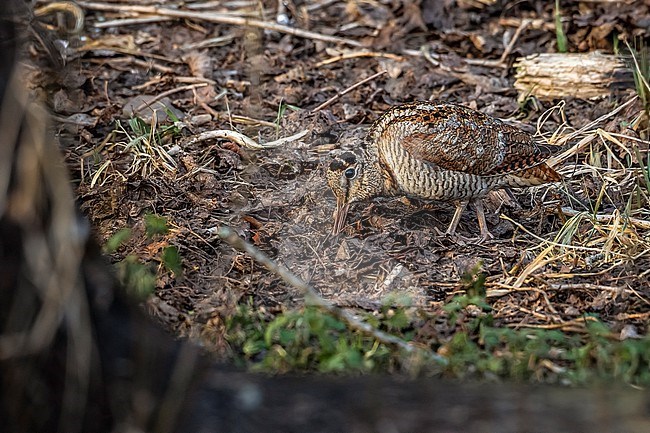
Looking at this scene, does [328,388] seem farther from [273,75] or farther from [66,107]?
[273,75]

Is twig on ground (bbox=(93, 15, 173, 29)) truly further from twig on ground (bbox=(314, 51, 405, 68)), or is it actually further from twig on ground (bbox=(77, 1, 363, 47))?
twig on ground (bbox=(314, 51, 405, 68))

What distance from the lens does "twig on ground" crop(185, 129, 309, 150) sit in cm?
629

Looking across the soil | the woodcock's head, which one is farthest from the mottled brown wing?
the soil

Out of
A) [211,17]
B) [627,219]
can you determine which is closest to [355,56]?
[211,17]

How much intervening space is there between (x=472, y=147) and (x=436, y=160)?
0.24 metres

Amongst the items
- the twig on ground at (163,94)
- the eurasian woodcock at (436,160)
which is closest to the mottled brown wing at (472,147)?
the eurasian woodcock at (436,160)

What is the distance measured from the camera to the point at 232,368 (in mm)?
2877

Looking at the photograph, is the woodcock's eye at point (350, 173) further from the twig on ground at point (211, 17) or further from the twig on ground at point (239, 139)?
the twig on ground at point (211, 17)

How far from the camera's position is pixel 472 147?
5.37 metres

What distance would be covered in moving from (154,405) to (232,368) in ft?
0.96

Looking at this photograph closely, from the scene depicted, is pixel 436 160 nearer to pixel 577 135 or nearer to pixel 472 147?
pixel 472 147

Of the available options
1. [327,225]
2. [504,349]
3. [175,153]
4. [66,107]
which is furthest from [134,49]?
[504,349]

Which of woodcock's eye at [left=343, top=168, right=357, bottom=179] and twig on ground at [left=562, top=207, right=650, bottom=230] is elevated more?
woodcock's eye at [left=343, top=168, right=357, bottom=179]

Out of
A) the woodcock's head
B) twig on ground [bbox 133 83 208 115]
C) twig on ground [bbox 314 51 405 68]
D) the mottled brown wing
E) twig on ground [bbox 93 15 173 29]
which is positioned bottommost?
twig on ground [bbox 133 83 208 115]
